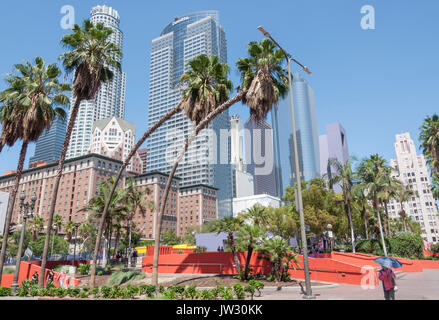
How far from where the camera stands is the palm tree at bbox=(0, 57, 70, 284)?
20594 mm

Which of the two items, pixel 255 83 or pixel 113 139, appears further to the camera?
pixel 113 139

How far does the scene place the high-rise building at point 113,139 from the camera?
17038 centimetres

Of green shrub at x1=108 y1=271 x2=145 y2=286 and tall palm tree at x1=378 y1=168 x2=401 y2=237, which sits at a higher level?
tall palm tree at x1=378 y1=168 x2=401 y2=237

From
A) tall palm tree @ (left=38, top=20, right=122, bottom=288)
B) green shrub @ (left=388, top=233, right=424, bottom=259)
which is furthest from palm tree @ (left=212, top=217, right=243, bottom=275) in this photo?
green shrub @ (left=388, top=233, right=424, bottom=259)

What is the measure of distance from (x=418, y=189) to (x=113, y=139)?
165276 mm

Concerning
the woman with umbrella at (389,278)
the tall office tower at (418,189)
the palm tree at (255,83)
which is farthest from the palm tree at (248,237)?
the tall office tower at (418,189)

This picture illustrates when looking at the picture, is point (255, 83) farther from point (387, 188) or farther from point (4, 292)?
point (387, 188)

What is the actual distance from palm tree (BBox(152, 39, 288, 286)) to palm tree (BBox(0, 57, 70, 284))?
10.0 meters

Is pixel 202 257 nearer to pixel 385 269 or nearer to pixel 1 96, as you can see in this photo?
pixel 385 269

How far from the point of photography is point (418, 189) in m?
137

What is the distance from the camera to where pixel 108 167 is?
122375 mm

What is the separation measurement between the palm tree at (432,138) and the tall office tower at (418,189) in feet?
312

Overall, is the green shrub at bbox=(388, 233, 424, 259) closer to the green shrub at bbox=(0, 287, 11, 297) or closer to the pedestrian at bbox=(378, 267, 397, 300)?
the pedestrian at bbox=(378, 267, 397, 300)

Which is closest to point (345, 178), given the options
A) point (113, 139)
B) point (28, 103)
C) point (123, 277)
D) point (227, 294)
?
point (123, 277)
